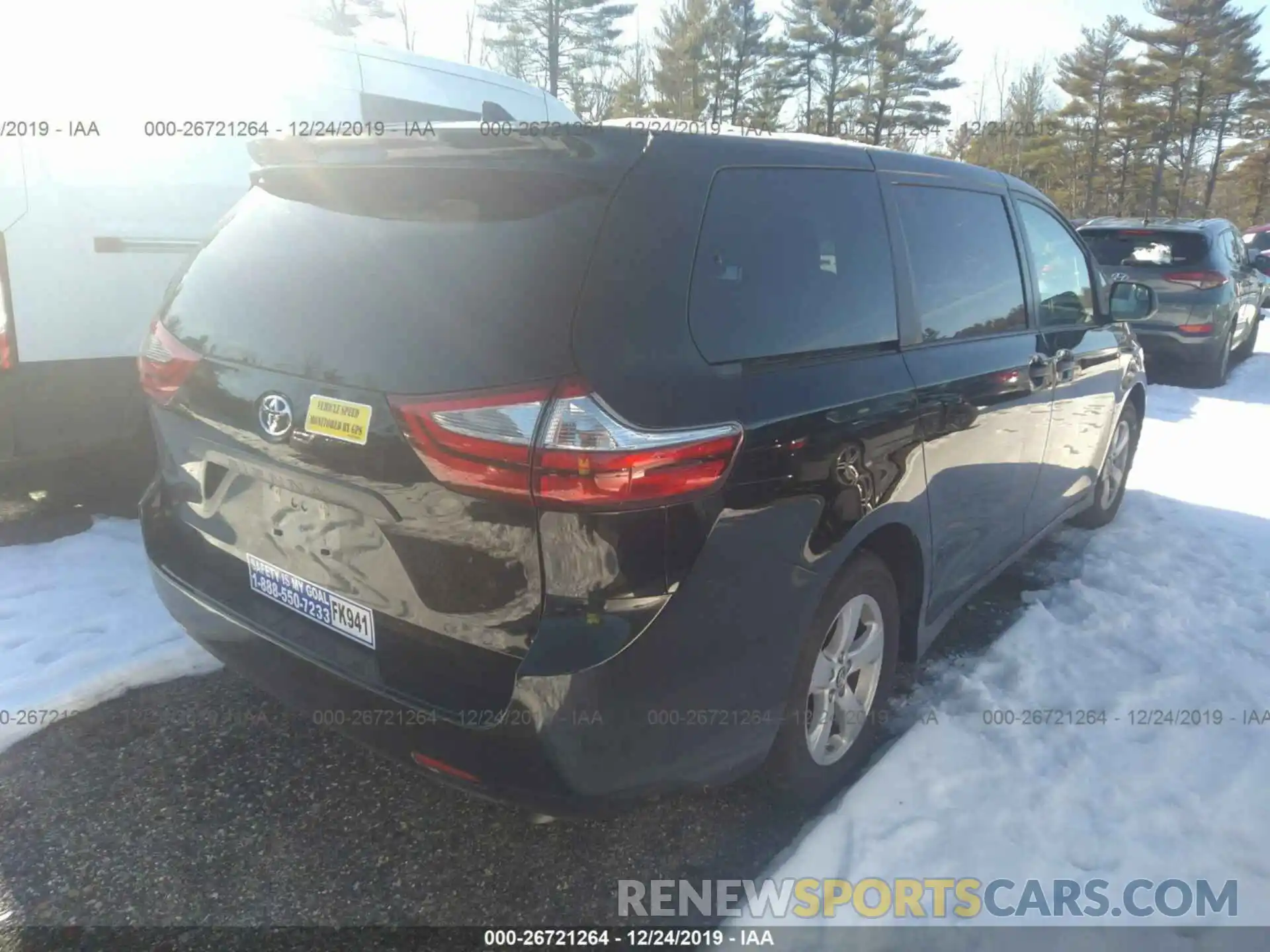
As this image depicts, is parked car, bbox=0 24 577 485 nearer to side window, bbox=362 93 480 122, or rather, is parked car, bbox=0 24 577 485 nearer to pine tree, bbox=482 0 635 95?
side window, bbox=362 93 480 122

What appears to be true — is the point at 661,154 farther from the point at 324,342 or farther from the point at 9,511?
the point at 9,511

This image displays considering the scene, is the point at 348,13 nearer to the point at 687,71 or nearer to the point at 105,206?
the point at 687,71

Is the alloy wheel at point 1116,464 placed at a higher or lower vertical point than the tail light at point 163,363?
lower

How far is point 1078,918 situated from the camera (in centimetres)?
236

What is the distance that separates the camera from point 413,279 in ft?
6.53

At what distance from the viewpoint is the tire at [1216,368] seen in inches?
377

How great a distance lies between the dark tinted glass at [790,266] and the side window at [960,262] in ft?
0.70

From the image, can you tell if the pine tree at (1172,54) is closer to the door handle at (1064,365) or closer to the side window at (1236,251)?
the side window at (1236,251)

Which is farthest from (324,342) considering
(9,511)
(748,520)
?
(9,511)

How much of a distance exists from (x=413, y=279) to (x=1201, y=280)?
9515 mm

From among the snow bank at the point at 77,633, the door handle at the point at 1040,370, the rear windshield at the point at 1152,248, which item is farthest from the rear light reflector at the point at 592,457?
the rear windshield at the point at 1152,248

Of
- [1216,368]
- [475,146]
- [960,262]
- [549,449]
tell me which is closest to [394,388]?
[549,449]

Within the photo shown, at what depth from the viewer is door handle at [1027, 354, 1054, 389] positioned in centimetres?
345

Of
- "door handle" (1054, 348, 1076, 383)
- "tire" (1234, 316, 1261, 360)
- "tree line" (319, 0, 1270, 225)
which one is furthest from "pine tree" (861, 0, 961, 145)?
"door handle" (1054, 348, 1076, 383)
